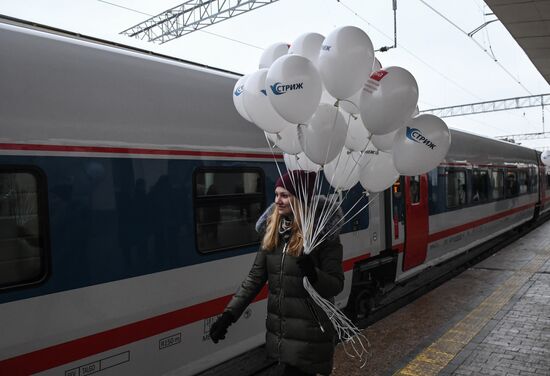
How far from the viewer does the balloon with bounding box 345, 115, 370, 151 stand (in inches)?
→ 164

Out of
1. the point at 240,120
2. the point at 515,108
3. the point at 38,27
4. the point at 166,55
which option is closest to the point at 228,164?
the point at 240,120

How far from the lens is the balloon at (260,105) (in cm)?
364

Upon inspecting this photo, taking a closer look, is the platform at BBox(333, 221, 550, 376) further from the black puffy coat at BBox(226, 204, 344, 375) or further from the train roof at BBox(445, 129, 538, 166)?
the train roof at BBox(445, 129, 538, 166)

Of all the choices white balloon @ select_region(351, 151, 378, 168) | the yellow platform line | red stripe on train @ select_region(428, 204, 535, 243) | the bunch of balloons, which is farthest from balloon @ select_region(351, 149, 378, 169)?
red stripe on train @ select_region(428, 204, 535, 243)

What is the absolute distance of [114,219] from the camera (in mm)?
3354

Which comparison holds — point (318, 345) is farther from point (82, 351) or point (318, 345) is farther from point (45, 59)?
point (45, 59)

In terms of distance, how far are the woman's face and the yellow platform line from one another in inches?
95.6

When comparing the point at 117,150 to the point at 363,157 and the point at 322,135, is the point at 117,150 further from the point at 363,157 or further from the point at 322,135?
the point at 363,157

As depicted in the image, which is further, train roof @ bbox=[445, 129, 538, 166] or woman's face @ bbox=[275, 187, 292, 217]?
train roof @ bbox=[445, 129, 538, 166]

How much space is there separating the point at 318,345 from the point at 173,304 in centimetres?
134

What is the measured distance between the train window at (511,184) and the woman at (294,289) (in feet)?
39.4

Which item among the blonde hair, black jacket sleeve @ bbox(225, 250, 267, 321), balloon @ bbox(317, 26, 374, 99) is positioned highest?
balloon @ bbox(317, 26, 374, 99)

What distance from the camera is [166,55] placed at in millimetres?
4156

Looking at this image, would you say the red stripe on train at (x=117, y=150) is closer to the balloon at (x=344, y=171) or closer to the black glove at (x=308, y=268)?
the balloon at (x=344, y=171)
